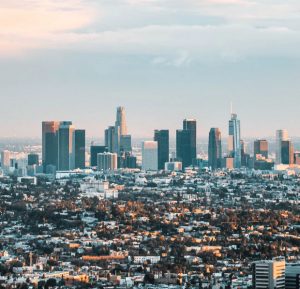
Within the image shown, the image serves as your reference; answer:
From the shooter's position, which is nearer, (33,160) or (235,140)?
(33,160)

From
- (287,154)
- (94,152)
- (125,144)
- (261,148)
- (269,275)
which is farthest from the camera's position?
(261,148)

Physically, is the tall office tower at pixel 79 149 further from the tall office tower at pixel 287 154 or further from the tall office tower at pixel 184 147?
the tall office tower at pixel 287 154

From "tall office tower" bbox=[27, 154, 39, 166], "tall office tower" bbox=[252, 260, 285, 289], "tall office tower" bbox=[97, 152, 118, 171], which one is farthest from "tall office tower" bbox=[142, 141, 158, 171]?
"tall office tower" bbox=[252, 260, 285, 289]

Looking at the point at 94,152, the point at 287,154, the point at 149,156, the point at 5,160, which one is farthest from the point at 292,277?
the point at 5,160

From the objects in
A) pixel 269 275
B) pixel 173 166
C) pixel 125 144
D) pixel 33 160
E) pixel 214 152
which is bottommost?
pixel 269 275

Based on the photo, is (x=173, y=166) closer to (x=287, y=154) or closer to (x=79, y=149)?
(x=79, y=149)

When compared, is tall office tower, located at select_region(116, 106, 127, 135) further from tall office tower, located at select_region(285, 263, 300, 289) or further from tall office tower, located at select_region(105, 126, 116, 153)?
tall office tower, located at select_region(285, 263, 300, 289)

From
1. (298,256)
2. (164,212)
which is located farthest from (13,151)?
(298,256)
